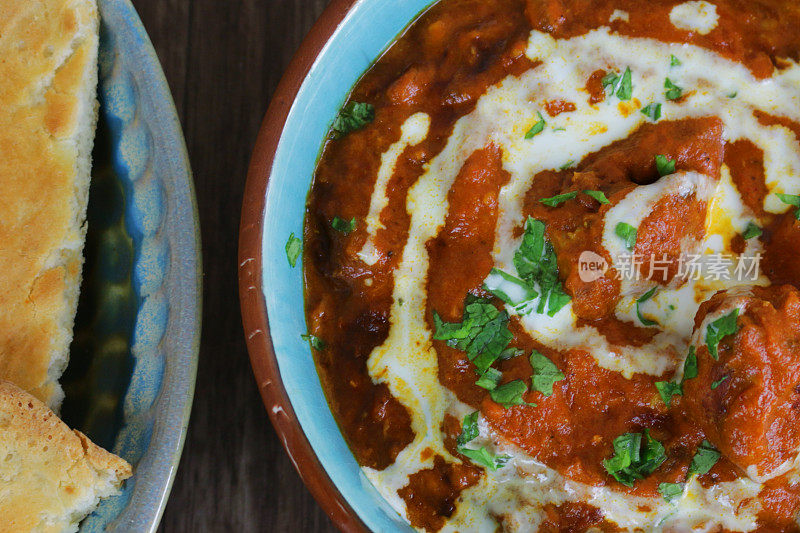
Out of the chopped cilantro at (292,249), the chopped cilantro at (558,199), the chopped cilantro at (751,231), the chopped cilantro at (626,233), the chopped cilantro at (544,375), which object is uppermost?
the chopped cilantro at (292,249)

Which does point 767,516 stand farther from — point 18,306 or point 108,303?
point 18,306

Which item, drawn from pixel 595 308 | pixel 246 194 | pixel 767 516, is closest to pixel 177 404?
pixel 246 194

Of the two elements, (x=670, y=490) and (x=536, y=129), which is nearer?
(x=670, y=490)

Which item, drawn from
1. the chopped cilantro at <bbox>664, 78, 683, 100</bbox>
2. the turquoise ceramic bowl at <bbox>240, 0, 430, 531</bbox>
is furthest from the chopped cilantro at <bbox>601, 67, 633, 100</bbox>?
the turquoise ceramic bowl at <bbox>240, 0, 430, 531</bbox>

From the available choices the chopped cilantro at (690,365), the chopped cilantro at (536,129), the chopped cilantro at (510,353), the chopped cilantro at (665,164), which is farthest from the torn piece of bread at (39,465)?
the chopped cilantro at (665,164)

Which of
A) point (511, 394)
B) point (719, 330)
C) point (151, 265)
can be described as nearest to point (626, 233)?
point (719, 330)

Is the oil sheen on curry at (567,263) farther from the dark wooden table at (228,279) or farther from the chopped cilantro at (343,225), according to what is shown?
the dark wooden table at (228,279)

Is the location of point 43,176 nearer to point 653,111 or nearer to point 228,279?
point 228,279

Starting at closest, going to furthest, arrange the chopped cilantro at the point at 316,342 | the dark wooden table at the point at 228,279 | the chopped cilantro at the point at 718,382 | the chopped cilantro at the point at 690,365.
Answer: the chopped cilantro at the point at 718,382 → the chopped cilantro at the point at 690,365 → the chopped cilantro at the point at 316,342 → the dark wooden table at the point at 228,279
